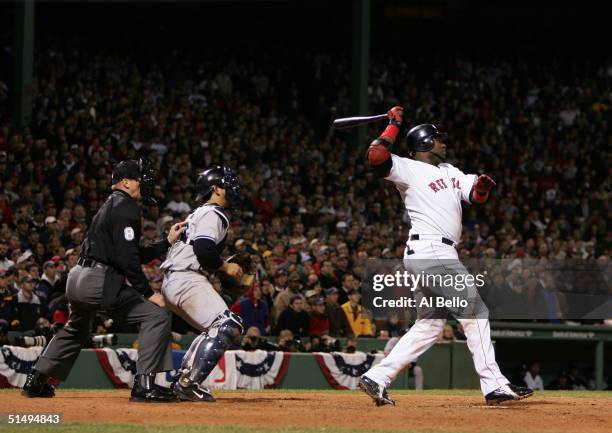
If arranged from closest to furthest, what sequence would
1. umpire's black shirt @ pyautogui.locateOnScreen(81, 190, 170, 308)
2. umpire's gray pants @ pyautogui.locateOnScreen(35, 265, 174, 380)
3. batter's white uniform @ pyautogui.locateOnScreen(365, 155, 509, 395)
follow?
umpire's black shirt @ pyautogui.locateOnScreen(81, 190, 170, 308)
umpire's gray pants @ pyautogui.locateOnScreen(35, 265, 174, 380)
batter's white uniform @ pyautogui.locateOnScreen(365, 155, 509, 395)

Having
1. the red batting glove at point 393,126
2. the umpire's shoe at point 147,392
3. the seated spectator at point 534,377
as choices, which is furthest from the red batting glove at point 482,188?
the seated spectator at point 534,377

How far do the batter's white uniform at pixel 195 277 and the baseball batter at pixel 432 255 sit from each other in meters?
1.16

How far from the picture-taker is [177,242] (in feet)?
27.4

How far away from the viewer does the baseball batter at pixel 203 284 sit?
797 centimetres

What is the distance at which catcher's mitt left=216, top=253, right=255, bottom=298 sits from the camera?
325 inches

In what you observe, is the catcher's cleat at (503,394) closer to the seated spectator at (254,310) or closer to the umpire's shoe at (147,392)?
the umpire's shoe at (147,392)

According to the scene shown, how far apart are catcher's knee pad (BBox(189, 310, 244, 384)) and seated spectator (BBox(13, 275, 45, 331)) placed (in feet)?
15.9

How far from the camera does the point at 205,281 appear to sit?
823 centimetres

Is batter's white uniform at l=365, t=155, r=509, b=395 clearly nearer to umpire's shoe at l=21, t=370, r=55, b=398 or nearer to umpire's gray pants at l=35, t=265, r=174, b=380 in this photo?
umpire's gray pants at l=35, t=265, r=174, b=380

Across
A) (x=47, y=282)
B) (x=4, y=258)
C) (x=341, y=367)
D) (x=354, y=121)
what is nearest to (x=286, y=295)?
(x=341, y=367)

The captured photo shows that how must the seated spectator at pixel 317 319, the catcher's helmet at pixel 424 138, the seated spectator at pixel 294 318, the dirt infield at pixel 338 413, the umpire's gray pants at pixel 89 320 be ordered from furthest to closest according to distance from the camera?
the seated spectator at pixel 317 319
the seated spectator at pixel 294 318
the catcher's helmet at pixel 424 138
the umpire's gray pants at pixel 89 320
the dirt infield at pixel 338 413

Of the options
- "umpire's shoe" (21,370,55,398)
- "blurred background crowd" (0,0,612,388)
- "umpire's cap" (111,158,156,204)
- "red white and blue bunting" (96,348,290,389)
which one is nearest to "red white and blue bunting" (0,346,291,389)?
"red white and blue bunting" (96,348,290,389)

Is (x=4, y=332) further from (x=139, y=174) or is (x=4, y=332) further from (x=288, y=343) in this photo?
(x=139, y=174)

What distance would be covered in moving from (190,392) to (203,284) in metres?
0.77
